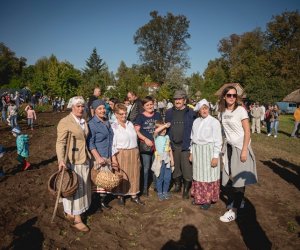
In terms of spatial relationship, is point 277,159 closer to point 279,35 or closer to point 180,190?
point 180,190

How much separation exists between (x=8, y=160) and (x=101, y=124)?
234 inches

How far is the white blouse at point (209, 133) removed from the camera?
4.98 m

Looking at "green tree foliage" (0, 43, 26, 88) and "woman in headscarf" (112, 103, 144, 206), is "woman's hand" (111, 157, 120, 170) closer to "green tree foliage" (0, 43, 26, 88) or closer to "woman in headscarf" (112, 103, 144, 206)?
"woman in headscarf" (112, 103, 144, 206)

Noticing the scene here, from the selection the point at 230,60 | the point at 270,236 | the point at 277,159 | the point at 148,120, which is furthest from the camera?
the point at 230,60

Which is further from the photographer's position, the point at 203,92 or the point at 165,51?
the point at 165,51

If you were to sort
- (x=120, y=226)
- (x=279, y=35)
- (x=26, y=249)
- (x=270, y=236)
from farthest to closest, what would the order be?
(x=279, y=35), (x=120, y=226), (x=270, y=236), (x=26, y=249)

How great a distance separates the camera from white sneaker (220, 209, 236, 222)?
4.91m

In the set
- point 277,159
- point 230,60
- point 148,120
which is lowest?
point 277,159

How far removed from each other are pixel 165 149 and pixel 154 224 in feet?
4.97

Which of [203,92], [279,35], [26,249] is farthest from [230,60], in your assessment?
[26,249]

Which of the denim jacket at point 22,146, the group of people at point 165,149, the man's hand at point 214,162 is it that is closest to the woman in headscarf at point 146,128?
the group of people at point 165,149

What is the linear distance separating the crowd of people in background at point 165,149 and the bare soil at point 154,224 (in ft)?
0.83

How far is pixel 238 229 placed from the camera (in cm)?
468

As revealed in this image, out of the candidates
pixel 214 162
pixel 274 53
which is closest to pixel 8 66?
pixel 274 53
